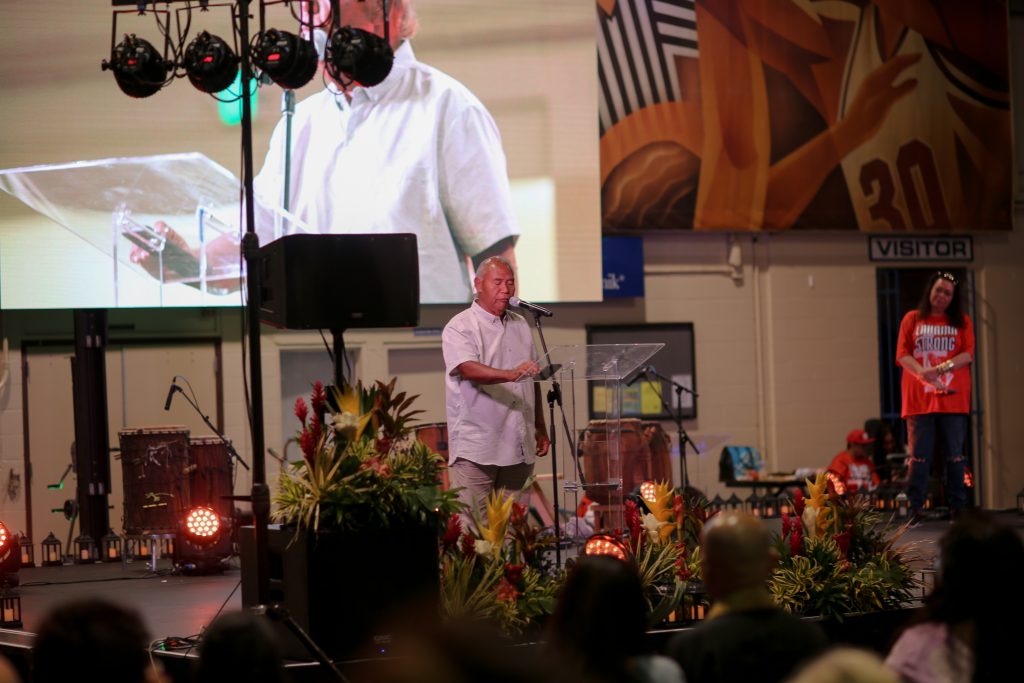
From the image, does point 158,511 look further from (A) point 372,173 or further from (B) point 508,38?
(B) point 508,38

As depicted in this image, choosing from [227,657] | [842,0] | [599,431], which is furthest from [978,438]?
[227,657]

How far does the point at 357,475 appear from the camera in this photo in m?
4.75

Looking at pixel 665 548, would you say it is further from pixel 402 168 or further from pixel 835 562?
pixel 402 168

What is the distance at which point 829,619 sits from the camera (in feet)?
17.4

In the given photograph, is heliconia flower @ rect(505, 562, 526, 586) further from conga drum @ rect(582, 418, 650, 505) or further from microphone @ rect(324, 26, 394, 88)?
microphone @ rect(324, 26, 394, 88)

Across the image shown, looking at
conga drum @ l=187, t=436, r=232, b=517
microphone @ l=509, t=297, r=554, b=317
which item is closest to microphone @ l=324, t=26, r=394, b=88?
microphone @ l=509, t=297, r=554, b=317

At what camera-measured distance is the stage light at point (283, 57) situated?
5.31 meters

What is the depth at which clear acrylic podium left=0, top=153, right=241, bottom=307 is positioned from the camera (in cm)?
909

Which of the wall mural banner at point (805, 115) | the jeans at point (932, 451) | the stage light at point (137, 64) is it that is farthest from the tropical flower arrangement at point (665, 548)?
the wall mural banner at point (805, 115)

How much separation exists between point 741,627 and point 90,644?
1.30 m

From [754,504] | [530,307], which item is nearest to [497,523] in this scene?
[530,307]

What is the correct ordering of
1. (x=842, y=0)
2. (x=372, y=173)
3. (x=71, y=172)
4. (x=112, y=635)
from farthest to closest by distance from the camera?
(x=842, y=0), (x=372, y=173), (x=71, y=172), (x=112, y=635)

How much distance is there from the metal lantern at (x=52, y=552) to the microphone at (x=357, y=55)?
4505 millimetres

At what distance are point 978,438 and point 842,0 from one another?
4.15 meters
